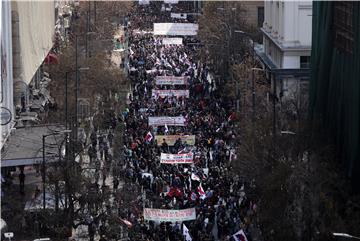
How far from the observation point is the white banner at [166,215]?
142 feet

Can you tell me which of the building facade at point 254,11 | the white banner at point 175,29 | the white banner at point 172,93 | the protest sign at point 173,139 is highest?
the building facade at point 254,11

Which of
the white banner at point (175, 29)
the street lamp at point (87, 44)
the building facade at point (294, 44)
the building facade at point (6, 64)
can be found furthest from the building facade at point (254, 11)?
the building facade at point (6, 64)

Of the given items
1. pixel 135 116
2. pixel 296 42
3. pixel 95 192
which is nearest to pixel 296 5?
pixel 296 42

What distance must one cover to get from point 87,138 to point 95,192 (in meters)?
18.0

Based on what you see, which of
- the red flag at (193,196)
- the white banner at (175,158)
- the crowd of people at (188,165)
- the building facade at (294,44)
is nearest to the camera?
the crowd of people at (188,165)

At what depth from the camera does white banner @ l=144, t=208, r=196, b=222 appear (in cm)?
4325

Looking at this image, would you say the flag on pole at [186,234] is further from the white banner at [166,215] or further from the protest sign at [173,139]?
the protest sign at [173,139]

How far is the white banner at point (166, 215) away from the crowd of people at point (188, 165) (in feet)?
1.35

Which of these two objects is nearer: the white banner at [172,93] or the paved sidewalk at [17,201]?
the paved sidewalk at [17,201]

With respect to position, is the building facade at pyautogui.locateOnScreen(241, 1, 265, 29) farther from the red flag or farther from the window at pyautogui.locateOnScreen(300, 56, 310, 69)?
the red flag

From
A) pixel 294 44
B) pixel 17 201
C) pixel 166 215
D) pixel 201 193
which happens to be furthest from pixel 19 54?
pixel 166 215

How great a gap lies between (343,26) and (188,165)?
34.9ft

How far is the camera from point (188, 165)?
182ft

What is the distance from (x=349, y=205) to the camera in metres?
40.0
